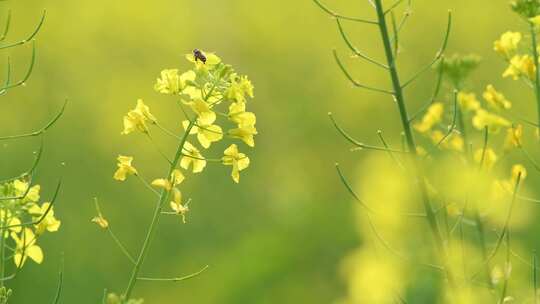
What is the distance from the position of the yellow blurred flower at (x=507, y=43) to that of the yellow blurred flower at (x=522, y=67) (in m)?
0.06

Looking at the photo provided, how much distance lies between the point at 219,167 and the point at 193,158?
754 cm

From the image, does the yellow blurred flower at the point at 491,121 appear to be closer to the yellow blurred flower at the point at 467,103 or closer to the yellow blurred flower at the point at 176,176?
the yellow blurred flower at the point at 467,103

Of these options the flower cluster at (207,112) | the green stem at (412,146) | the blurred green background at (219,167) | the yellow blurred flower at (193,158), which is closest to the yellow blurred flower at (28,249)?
the flower cluster at (207,112)

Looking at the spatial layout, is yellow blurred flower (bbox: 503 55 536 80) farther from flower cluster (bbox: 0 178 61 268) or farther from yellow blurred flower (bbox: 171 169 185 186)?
flower cluster (bbox: 0 178 61 268)

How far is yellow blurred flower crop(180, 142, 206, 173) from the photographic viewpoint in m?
3.02

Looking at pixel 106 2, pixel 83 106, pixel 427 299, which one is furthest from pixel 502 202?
pixel 106 2

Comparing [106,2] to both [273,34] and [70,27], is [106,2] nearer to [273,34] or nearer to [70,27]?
[70,27]

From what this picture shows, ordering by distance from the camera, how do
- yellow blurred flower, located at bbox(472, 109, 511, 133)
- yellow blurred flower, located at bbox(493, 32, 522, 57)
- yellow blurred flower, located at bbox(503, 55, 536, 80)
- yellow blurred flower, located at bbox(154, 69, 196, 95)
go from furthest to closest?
yellow blurred flower, located at bbox(472, 109, 511, 133), yellow blurred flower, located at bbox(493, 32, 522, 57), yellow blurred flower, located at bbox(503, 55, 536, 80), yellow blurred flower, located at bbox(154, 69, 196, 95)

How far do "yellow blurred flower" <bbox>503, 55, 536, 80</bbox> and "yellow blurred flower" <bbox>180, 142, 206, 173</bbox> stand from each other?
0.94 meters

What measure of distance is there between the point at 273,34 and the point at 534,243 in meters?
7.19

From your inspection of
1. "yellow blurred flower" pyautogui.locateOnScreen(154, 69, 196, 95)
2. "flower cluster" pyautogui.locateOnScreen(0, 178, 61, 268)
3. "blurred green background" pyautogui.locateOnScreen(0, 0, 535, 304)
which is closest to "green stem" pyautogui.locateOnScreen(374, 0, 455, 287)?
"yellow blurred flower" pyautogui.locateOnScreen(154, 69, 196, 95)

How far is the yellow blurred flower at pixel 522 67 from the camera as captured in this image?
11.4ft

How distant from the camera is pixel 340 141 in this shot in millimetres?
11773

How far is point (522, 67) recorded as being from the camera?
351 cm
